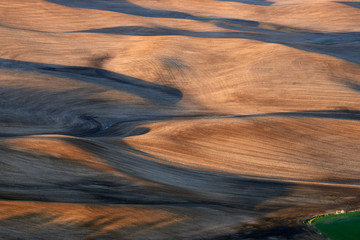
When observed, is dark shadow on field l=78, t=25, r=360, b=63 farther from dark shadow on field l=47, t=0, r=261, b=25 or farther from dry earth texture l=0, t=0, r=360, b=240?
dark shadow on field l=47, t=0, r=261, b=25

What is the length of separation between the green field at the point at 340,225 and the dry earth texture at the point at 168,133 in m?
0.11

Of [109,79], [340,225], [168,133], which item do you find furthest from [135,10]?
[340,225]

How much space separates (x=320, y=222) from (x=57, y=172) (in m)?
1.56

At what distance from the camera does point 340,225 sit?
277 cm

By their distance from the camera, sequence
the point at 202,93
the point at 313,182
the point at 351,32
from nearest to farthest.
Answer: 1. the point at 313,182
2. the point at 202,93
3. the point at 351,32

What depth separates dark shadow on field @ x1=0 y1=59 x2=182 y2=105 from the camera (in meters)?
6.62

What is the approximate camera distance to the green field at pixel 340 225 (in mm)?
2629

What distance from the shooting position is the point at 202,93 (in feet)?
22.4

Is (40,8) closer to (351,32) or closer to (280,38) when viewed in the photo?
(280,38)

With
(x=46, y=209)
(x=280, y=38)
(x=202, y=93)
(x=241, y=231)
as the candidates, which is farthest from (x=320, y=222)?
(x=280, y=38)

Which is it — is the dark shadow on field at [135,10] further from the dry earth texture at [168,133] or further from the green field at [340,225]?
the green field at [340,225]

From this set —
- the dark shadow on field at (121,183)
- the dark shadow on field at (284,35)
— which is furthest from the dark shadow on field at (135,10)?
the dark shadow on field at (121,183)

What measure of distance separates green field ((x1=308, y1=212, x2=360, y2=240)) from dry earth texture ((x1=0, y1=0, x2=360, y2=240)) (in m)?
0.11

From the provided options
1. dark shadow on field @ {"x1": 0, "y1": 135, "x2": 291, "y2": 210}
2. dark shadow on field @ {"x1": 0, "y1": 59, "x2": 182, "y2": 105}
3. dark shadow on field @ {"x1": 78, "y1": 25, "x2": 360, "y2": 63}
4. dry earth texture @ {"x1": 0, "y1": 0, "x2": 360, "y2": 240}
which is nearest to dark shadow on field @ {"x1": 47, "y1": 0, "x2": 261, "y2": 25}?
dark shadow on field @ {"x1": 78, "y1": 25, "x2": 360, "y2": 63}
